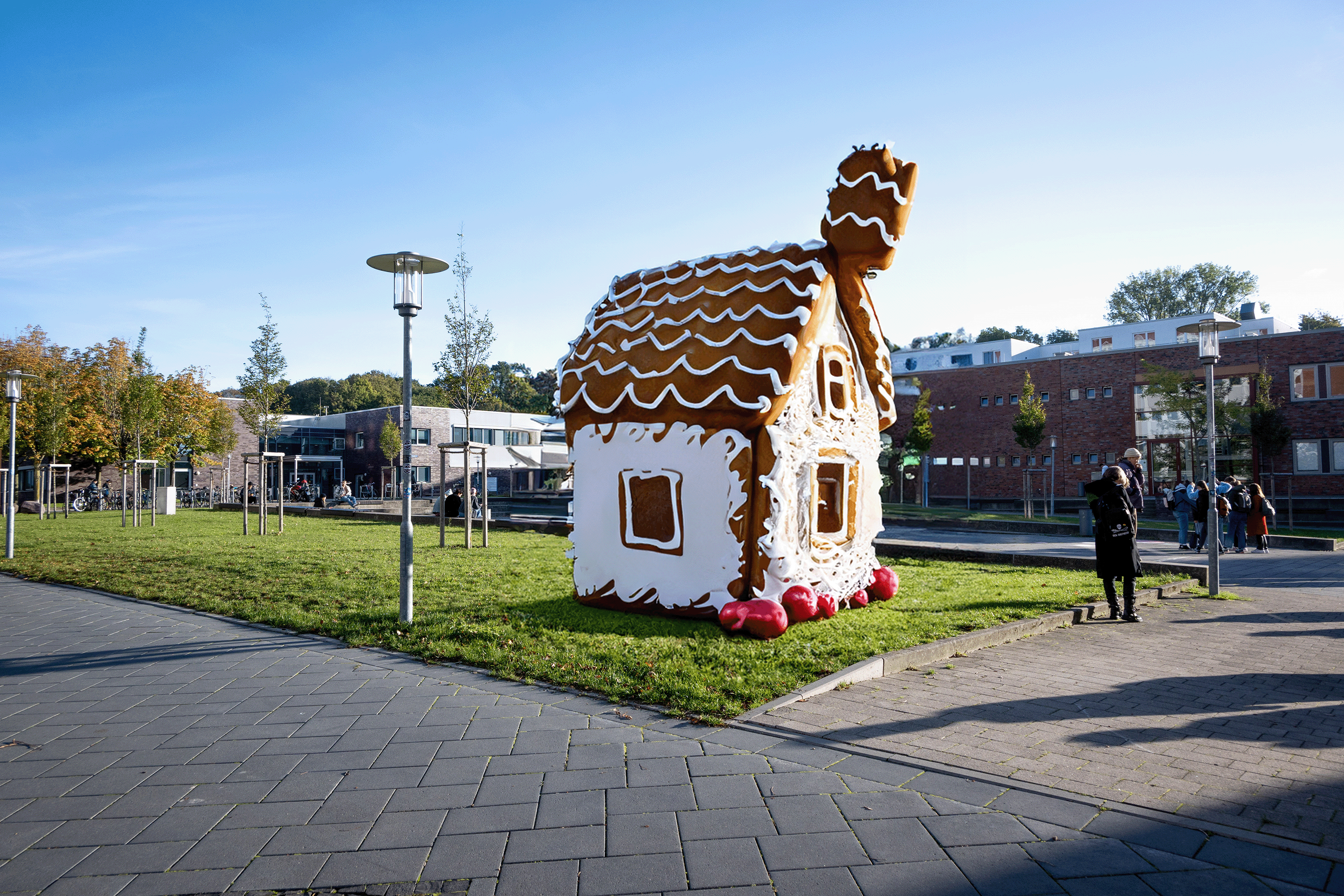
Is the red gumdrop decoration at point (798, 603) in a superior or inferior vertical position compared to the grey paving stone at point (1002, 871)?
superior

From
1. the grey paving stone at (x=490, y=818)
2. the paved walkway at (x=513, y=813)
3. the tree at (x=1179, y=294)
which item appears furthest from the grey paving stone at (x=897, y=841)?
the tree at (x=1179, y=294)

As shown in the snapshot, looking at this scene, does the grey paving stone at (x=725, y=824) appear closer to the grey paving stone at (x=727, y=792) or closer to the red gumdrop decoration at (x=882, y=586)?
the grey paving stone at (x=727, y=792)

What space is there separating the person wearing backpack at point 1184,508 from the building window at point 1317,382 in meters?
19.7

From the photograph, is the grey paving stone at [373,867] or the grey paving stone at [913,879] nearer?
the grey paving stone at [913,879]

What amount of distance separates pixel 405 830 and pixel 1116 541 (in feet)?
29.1

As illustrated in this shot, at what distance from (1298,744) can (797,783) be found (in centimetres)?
341

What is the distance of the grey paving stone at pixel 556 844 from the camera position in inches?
139

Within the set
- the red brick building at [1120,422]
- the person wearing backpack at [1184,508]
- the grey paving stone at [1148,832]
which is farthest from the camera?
the red brick building at [1120,422]

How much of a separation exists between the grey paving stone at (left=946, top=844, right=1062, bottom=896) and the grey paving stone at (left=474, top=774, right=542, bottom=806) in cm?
209

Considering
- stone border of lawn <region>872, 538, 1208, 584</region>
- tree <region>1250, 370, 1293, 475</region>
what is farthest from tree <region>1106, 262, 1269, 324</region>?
stone border of lawn <region>872, 538, 1208, 584</region>

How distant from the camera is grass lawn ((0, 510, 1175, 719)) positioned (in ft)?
21.4

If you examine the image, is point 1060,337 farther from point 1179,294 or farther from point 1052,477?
point 1052,477

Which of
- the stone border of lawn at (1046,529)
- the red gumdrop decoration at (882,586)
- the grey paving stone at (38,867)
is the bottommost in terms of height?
the stone border of lawn at (1046,529)

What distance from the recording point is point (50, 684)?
21.2ft
